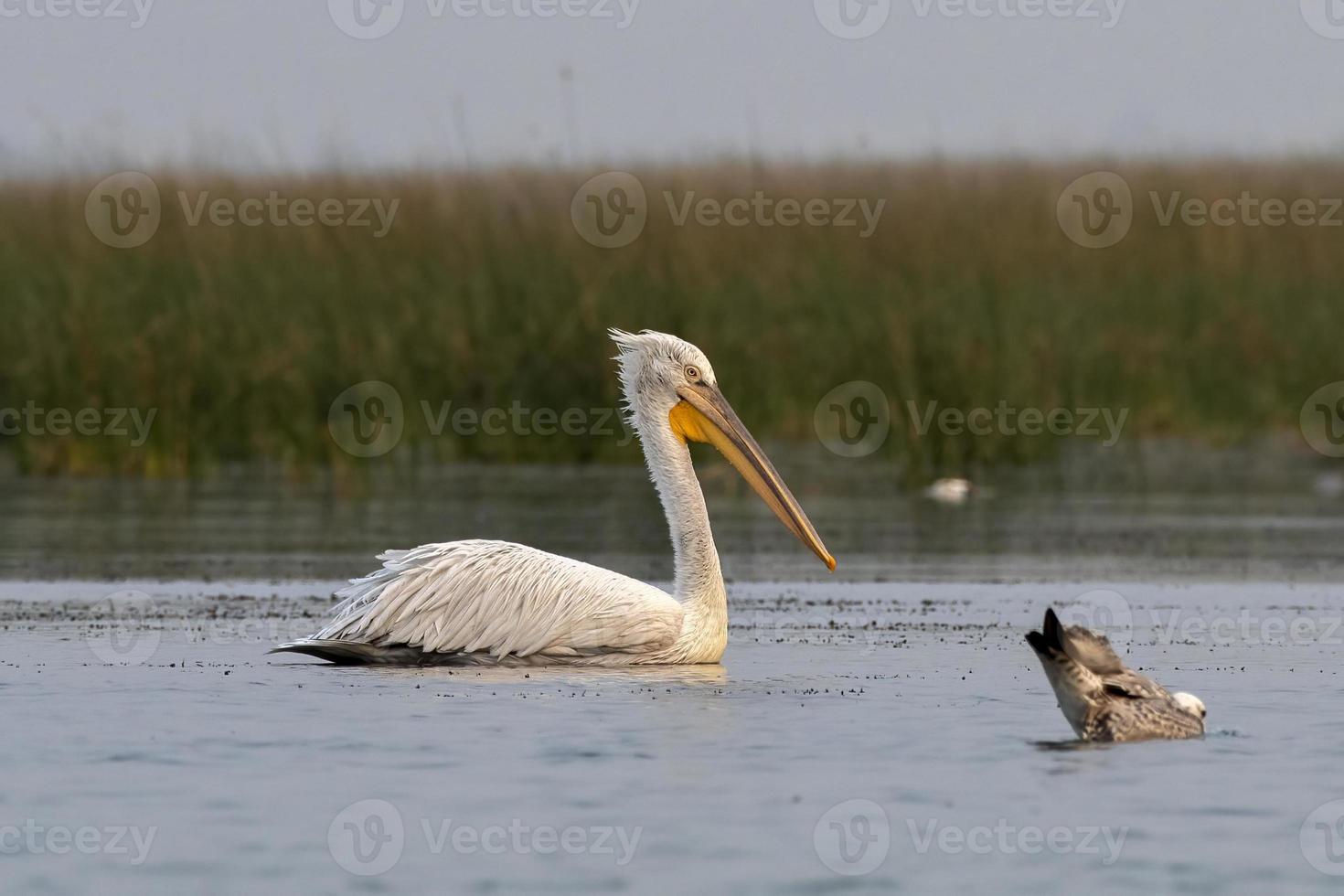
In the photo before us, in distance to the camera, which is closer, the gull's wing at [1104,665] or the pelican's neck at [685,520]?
the gull's wing at [1104,665]

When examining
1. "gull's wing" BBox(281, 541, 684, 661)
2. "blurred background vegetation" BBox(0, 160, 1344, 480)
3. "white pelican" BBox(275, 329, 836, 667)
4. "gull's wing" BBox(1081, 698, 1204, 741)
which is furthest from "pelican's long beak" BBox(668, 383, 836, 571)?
"blurred background vegetation" BBox(0, 160, 1344, 480)

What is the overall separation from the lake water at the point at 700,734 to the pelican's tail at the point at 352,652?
0.10m

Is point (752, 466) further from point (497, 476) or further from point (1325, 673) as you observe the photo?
point (497, 476)

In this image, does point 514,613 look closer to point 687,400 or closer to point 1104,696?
point 687,400

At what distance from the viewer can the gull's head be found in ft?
22.8

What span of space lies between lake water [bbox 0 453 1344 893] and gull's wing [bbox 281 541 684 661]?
197 mm

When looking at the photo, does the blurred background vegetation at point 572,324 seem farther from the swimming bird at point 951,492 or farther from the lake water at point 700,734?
the lake water at point 700,734

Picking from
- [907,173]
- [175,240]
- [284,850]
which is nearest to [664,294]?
[175,240]

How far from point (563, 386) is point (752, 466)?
21.6 feet

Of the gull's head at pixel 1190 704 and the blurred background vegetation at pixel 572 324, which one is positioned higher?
the blurred background vegetation at pixel 572 324

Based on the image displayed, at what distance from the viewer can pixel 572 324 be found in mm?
15734

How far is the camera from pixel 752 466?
920 cm

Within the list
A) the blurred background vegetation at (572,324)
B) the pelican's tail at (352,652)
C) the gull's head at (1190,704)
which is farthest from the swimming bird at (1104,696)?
the blurred background vegetation at (572,324)

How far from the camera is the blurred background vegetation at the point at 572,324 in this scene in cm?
1520
